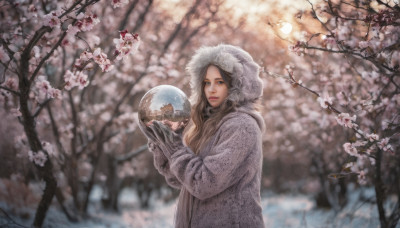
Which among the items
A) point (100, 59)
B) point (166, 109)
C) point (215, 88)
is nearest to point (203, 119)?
point (215, 88)

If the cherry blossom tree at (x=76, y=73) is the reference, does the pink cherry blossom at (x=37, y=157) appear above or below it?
below

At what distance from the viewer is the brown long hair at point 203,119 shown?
2332 millimetres

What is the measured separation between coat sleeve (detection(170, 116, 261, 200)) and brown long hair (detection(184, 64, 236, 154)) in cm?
19

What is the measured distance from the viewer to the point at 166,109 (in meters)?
2.14

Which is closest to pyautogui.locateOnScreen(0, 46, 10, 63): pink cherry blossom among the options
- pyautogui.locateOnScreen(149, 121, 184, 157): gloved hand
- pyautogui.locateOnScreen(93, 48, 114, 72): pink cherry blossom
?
pyautogui.locateOnScreen(93, 48, 114, 72): pink cherry blossom

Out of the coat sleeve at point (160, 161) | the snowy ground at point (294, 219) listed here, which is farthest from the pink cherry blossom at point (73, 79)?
the snowy ground at point (294, 219)

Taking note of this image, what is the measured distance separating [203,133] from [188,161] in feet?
1.20

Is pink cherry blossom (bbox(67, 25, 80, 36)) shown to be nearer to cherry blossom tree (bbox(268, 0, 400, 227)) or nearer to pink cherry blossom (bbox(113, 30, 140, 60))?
pink cherry blossom (bbox(113, 30, 140, 60))

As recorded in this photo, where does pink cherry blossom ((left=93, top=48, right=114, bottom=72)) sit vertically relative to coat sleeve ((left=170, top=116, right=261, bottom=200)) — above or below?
above

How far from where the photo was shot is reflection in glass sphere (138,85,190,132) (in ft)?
7.02

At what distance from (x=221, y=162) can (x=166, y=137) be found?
1.35 ft

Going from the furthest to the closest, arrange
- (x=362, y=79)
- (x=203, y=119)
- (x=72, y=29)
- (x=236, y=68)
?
(x=362, y=79) < (x=72, y=29) < (x=203, y=119) < (x=236, y=68)

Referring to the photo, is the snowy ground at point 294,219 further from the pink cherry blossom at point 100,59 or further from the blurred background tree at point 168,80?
the pink cherry blossom at point 100,59

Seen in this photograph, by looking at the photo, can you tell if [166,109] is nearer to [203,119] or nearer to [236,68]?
[203,119]
